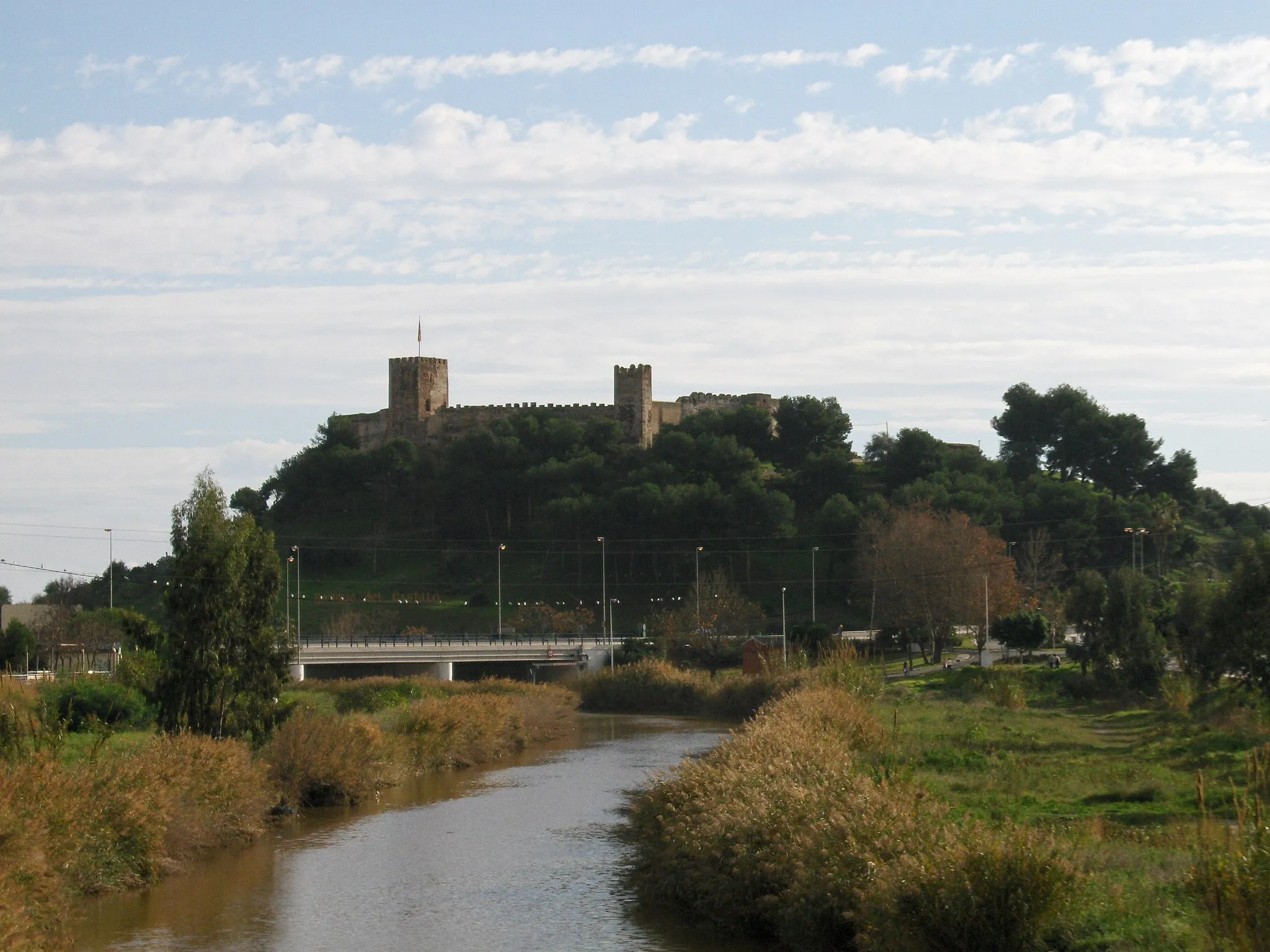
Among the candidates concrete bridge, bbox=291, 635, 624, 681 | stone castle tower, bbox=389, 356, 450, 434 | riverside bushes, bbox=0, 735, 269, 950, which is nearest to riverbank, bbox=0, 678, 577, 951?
riverside bushes, bbox=0, 735, 269, 950

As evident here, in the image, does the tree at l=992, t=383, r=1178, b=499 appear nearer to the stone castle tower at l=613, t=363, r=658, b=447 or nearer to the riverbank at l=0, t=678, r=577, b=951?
the stone castle tower at l=613, t=363, r=658, b=447

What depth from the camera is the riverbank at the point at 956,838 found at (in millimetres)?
11945

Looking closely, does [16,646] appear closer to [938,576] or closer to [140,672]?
[140,672]

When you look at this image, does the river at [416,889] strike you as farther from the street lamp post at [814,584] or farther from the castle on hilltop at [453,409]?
the castle on hilltop at [453,409]

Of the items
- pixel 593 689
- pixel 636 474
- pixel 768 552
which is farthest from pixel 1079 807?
pixel 636 474

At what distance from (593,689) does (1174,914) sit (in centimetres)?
4775

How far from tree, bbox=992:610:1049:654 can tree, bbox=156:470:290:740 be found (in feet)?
126

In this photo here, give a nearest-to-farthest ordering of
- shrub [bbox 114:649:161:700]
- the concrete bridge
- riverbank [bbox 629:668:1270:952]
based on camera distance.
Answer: riverbank [bbox 629:668:1270:952] < shrub [bbox 114:649:161:700] < the concrete bridge

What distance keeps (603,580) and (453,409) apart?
124 feet

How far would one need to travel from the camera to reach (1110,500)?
82.3 m

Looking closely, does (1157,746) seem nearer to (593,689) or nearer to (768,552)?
(593,689)

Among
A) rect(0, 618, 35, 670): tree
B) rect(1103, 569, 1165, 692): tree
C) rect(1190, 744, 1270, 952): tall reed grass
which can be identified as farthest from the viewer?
rect(0, 618, 35, 670): tree

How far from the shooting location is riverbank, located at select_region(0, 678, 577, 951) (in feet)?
53.3

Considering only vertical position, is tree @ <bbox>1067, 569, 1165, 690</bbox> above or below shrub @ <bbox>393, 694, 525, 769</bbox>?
above
